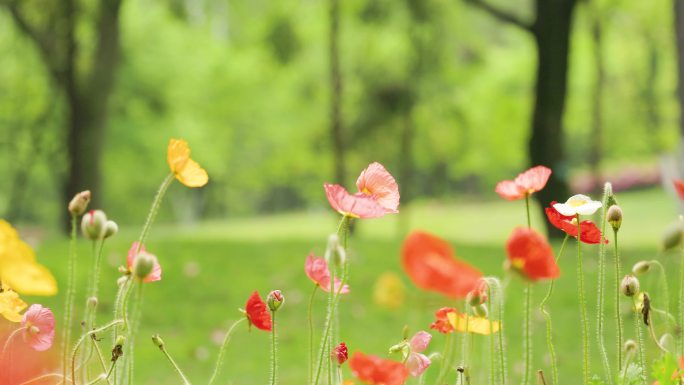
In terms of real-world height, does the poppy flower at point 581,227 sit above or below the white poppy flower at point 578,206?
below

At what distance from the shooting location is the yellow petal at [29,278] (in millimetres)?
541

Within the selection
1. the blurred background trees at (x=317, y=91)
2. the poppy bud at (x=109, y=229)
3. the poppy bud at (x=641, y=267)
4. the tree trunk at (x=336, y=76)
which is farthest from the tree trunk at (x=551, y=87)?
the poppy bud at (x=109, y=229)

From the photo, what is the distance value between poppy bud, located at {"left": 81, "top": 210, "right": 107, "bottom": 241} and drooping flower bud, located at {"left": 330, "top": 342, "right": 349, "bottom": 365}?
0.27 meters

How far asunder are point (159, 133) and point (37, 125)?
20.3 ft

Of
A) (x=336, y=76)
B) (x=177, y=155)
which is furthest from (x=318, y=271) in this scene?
(x=336, y=76)

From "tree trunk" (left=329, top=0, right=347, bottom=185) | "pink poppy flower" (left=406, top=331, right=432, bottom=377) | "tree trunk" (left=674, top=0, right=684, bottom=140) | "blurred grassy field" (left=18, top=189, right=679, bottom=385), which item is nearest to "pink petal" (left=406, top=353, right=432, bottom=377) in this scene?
"pink poppy flower" (left=406, top=331, right=432, bottom=377)

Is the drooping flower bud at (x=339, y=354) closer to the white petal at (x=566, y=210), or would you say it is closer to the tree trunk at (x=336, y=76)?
the white petal at (x=566, y=210)

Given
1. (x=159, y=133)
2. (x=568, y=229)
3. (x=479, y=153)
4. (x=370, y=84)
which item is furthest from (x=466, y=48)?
(x=568, y=229)

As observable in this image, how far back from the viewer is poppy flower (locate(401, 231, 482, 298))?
0.61 m

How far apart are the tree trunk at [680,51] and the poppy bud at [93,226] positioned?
6445 millimetres

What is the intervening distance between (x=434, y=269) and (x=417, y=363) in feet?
0.79

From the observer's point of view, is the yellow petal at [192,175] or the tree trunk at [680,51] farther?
the tree trunk at [680,51]

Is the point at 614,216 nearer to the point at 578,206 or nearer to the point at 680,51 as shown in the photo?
the point at 578,206

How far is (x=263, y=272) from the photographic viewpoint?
23.9ft
